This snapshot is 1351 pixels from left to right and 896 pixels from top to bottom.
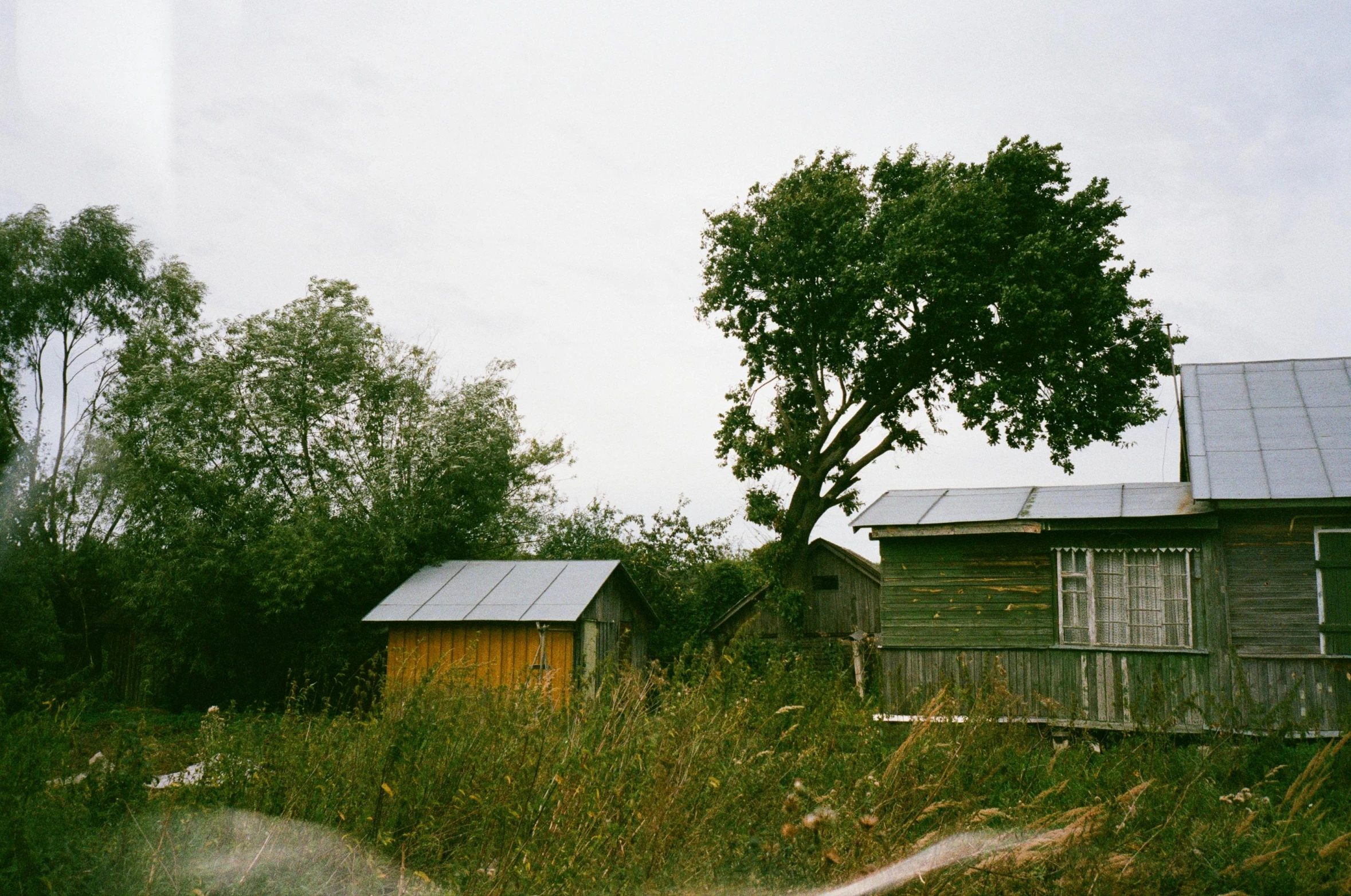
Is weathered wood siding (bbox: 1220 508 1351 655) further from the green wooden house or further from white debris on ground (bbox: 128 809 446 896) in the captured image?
white debris on ground (bbox: 128 809 446 896)

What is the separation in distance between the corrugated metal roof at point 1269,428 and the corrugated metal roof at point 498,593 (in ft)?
34.1

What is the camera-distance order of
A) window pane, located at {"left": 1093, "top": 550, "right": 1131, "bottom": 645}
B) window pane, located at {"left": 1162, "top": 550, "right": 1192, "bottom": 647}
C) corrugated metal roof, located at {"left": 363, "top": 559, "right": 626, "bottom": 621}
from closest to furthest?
window pane, located at {"left": 1162, "top": 550, "right": 1192, "bottom": 647} → window pane, located at {"left": 1093, "top": 550, "right": 1131, "bottom": 645} → corrugated metal roof, located at {"left": 363, "top": 559, "right": 626, "bottom": 621}

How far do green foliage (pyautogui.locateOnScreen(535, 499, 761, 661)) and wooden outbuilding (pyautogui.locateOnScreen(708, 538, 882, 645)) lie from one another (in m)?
0.64

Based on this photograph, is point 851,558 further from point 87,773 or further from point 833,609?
point 87,773

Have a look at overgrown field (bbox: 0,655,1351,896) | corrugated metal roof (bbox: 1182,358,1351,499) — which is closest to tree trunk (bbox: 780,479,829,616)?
corrugated metal roof (bbox: 1182,358,1351,499)

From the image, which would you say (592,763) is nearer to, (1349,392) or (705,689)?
(705,689)

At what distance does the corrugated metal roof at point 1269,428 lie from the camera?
1139cm

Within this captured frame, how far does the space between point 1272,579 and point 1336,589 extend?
0.66 m

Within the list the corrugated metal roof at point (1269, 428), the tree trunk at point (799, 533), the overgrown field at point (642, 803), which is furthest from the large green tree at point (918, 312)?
the overgrown field at point (642, 803)

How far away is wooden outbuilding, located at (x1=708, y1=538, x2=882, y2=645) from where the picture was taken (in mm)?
25578

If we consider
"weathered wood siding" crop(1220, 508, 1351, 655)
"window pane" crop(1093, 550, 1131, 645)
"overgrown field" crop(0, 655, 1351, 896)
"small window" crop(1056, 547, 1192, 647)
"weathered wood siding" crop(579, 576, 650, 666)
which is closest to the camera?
"overgrown field" crop(0, 655, 1351, 896)

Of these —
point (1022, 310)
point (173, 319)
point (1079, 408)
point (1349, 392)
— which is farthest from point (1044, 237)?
point (173, 319)

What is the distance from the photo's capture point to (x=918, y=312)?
21844 mm

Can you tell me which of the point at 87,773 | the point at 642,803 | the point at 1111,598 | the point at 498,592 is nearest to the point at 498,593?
the point at 498,592
